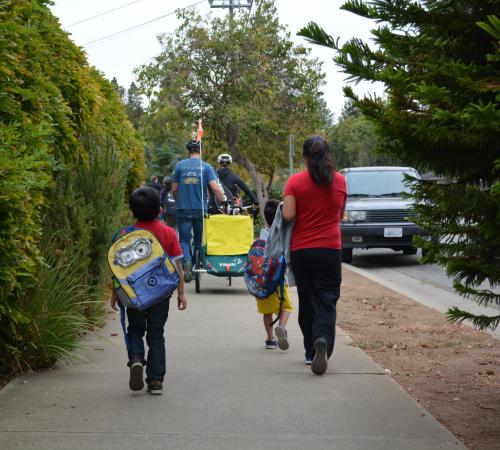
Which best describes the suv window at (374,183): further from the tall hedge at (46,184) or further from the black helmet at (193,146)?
the tall hedge at (46,184)

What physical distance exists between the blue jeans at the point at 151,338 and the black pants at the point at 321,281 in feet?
4.11

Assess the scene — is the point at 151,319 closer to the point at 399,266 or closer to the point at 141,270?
the point at 141,270

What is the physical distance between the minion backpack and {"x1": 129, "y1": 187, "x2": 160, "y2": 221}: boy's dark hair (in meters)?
0.14

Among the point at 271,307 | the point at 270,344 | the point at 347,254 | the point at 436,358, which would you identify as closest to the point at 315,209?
the point at 271,307

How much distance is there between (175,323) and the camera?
9891mm

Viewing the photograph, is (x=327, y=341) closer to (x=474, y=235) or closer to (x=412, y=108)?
(x=474, y=235)

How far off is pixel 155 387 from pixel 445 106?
10.1 feet

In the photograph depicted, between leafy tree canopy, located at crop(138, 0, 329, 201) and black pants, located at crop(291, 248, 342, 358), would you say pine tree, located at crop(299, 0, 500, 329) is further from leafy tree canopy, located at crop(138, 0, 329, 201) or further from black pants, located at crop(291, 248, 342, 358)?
leafy tree canopy, located at crop(138, 0, 329, 201)

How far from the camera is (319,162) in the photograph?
7.17 metres

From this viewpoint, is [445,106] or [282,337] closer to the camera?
[445,106]

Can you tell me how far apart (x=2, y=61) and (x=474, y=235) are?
302 cm

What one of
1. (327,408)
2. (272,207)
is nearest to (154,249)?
(327,408)

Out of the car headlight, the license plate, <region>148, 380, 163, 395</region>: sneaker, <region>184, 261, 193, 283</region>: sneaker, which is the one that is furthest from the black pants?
the car headlight

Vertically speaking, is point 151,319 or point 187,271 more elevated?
point 151,319
